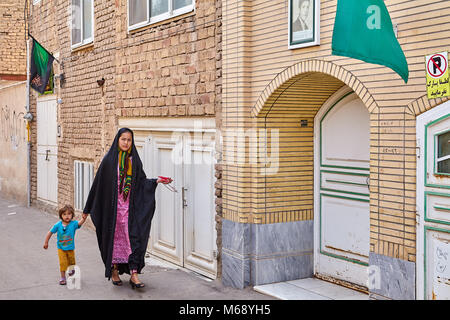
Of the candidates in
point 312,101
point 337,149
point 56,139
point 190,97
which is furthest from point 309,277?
point 56,139

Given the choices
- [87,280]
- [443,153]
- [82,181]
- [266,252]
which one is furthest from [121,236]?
[82,181]

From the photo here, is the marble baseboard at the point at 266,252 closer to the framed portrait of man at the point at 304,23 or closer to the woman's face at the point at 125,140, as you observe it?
the woman's face at the point at 125,140

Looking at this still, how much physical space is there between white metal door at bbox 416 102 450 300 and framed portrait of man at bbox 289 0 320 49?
1527 millimetres

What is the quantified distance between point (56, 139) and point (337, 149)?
8.17 m

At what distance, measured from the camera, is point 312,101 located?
7.01 metres

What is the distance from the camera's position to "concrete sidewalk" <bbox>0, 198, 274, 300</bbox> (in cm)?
701

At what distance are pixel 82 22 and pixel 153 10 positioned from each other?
3.32m

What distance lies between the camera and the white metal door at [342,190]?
6.60m

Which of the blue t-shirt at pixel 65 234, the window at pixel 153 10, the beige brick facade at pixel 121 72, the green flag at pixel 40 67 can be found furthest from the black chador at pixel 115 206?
the green flag at pixel 40 67

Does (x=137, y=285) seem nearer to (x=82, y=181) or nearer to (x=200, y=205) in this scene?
(x=200, y=205)

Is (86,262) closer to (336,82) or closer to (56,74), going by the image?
(336,82)

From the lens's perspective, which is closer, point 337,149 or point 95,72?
point 337,149

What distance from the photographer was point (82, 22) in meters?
11.9

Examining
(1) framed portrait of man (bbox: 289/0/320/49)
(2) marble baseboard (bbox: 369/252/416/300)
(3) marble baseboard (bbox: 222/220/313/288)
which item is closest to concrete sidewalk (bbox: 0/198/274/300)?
(3) marble baseboard (bbox: 222/220/313/288)
